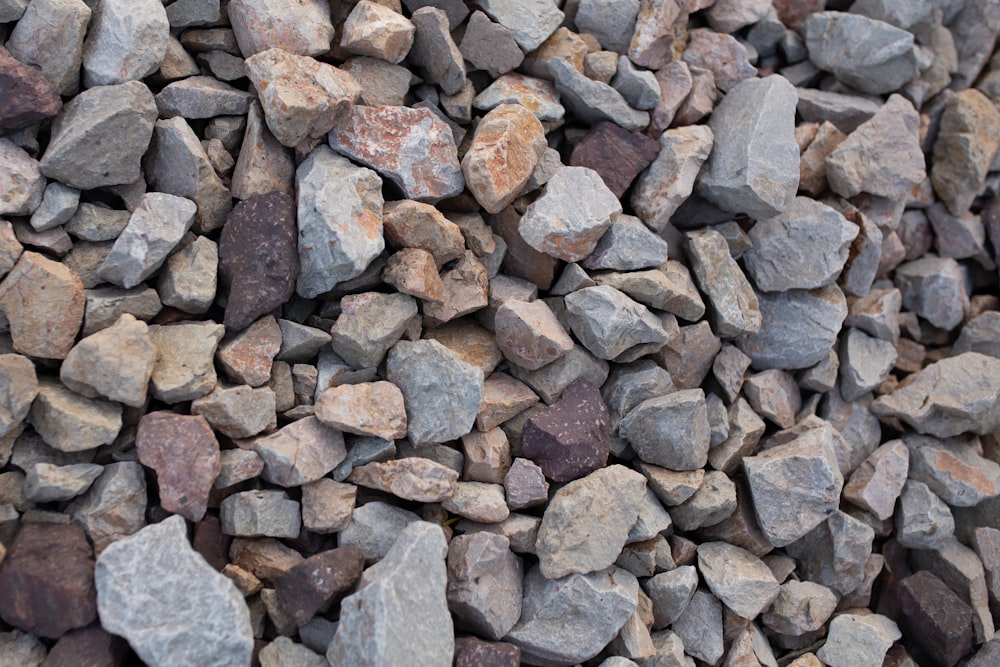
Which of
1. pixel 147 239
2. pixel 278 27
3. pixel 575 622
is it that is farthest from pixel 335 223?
pixel 575 622

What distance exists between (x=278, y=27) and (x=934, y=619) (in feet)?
8.74

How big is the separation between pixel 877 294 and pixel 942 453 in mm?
624

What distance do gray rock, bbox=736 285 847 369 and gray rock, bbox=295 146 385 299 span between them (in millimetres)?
1372

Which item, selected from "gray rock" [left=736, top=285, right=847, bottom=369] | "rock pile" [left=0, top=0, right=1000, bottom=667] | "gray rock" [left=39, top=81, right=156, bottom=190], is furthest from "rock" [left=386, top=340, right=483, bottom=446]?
"gray rock" [left=736, top=285, right=847, bottom=369]

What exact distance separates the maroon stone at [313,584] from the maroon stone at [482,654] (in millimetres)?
334

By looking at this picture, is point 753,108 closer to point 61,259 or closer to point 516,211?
point 516,211

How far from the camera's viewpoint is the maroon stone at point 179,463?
205cm

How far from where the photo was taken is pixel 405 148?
2.42 metres

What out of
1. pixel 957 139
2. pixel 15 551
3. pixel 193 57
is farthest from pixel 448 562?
pixel 957 139

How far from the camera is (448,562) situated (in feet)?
7.27

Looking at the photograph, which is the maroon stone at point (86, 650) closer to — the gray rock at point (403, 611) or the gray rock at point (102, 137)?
the gray rock at point (403, 611)

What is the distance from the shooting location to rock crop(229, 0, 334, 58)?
2369 millimetres

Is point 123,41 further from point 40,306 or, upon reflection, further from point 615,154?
point 615,154

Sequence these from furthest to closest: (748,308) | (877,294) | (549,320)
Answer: (877,294) < (748,308) < (549,320)
